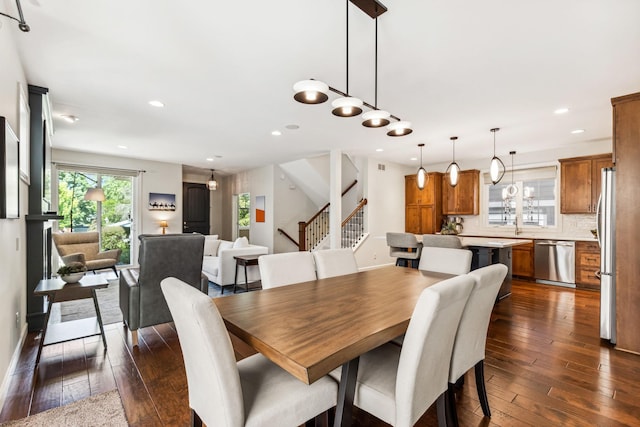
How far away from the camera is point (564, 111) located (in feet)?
12.7

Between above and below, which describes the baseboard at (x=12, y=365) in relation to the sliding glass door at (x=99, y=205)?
below

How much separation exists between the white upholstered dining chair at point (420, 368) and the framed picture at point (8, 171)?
229 cm

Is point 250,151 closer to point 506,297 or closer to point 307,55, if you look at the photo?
point 307,55

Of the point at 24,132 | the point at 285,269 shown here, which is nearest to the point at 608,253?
the point at 285,269

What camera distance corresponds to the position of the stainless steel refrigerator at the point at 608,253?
292 centimetres

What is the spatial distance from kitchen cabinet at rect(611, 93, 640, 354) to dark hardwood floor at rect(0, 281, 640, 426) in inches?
11.1

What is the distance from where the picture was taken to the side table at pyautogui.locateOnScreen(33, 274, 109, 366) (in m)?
2.55

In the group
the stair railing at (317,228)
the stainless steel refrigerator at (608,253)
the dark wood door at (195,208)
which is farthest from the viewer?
the dark wood door at (195,208)

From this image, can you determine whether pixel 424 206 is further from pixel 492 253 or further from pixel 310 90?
pixel 310 90

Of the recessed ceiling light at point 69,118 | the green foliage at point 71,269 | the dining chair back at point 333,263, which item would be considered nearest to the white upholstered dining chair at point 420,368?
the dining chair back at point 333,263

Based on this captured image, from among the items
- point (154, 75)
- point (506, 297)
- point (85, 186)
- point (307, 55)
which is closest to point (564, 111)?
point (506, 297)

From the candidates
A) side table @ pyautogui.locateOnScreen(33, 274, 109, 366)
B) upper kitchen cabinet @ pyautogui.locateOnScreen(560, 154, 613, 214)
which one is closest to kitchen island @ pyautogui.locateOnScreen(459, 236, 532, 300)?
upper kitchen cabinet @ pyautogui.locateOnScreen(560, 154, 613, 214)

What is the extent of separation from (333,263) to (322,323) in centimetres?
134

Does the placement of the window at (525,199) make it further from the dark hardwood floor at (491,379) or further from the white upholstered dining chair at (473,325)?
the white upholstered dining chair at (473,325)
